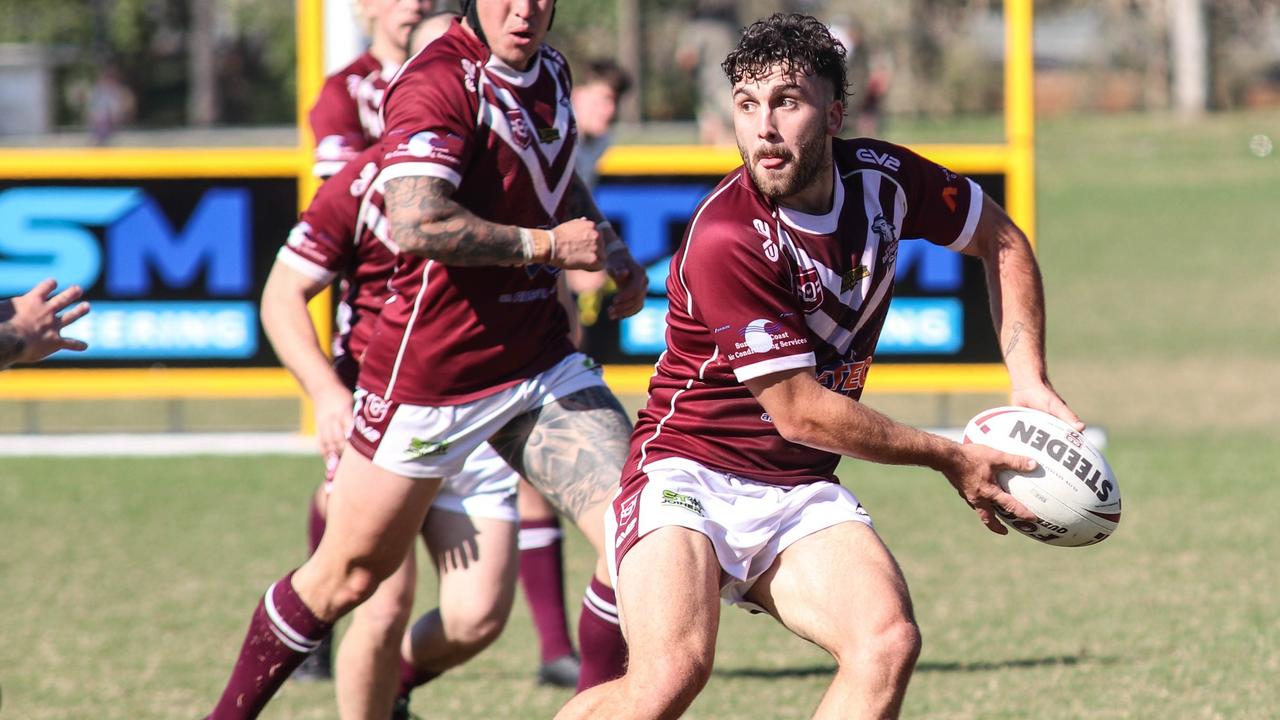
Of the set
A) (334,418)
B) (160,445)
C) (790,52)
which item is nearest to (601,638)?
(334,418)

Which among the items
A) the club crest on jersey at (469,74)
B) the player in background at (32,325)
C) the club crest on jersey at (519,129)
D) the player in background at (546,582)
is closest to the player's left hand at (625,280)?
the club crest on jersey at (519,129)

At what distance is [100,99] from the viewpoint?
36281 mm

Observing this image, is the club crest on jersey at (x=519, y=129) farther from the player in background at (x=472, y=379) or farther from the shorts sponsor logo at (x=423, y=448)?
the shorts sponsor logo at (x=423, y=448)

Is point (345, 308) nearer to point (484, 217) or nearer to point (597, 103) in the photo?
point (484, 217)

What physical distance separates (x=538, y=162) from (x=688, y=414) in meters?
0.96

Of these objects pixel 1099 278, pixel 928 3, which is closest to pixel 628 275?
pixel 1099 278

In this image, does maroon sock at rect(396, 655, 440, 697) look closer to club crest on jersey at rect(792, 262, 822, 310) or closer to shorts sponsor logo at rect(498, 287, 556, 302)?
shorts sponsor logo at rect(498, 287, 556, 302)

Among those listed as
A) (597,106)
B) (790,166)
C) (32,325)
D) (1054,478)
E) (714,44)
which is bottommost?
(1054,478)

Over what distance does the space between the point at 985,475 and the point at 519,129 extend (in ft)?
5.29

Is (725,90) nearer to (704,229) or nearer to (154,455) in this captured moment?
(154,455)

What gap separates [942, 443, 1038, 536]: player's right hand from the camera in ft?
14.4

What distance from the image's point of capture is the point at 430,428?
5.11m

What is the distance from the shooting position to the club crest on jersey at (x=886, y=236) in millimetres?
4598

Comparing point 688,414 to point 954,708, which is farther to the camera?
point 954,708
